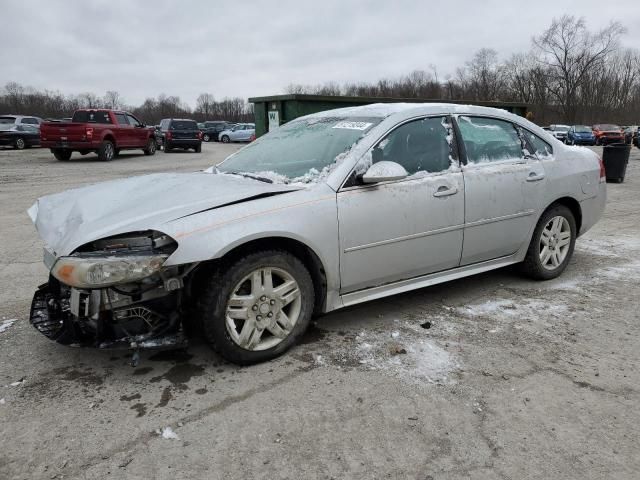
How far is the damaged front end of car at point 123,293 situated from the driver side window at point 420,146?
1.57m

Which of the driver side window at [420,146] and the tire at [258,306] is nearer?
the tire at [258,306]

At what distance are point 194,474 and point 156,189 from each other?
1.85 meters

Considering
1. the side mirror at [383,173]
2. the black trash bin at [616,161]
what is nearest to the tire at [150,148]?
the black trash bin at [616,161]

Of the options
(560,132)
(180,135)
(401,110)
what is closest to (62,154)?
(180,135)

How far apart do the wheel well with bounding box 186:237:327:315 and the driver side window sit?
799mm

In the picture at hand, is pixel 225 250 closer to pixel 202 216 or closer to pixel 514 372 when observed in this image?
pixel 202 216

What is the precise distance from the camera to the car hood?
278 centimetres

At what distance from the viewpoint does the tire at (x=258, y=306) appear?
2879 mm

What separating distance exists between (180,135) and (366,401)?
23349 millimetres

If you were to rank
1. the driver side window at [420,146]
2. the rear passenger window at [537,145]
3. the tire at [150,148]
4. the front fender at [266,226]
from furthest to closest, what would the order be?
1. the tire at [150,148]
2. the rear passenger window at [537,145]
3. the driver side window at [420,146]
4. the front fender at [266,226]

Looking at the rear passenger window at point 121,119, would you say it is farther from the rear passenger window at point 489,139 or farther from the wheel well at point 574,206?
the wheel well at point 574,206

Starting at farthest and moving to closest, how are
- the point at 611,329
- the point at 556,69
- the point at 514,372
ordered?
the point at 556,69 < the point at 611,329 < the point at 514,372

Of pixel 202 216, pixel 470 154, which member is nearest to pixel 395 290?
pixel 470 154

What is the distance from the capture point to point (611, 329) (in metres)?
3.61
